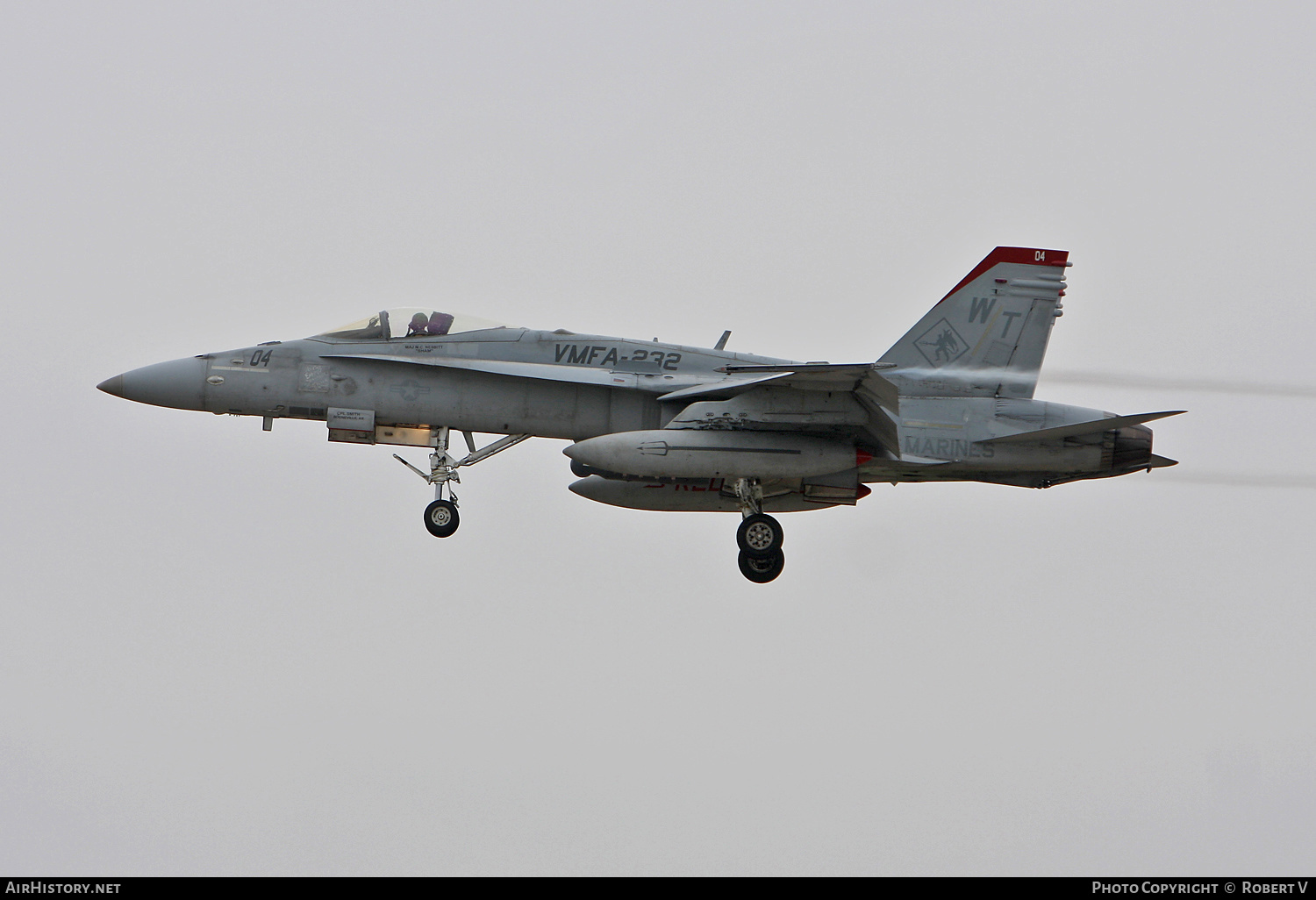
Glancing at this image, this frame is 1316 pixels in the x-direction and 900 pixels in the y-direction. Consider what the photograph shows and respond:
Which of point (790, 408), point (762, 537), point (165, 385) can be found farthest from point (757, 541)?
point (165, 385)

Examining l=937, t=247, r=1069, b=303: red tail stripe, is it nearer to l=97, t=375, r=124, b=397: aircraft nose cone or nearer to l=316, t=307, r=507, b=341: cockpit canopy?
l=316, t=307, r=507, b=341: cockpit canopy

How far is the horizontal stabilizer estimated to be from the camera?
18.8 meters

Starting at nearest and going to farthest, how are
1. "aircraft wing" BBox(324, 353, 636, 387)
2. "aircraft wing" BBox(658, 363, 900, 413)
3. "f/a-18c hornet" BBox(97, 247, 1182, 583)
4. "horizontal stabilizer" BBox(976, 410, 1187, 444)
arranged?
1. "aircraft wing" BBox(658, 363, 900, 413)
2. "horizontal stabilizer" BBox(976, 410, 1187, 444)
3. "f/a-18c hornet" BBox(97, 247, 1182, 583)
4. "aircraft wing" BBox(324, 353, 636, 387)

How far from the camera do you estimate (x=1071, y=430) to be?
762 inches

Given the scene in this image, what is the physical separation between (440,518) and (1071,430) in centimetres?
775

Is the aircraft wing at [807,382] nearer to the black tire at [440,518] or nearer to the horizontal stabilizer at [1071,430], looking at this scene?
the horizontal stabilizer at [1071,430]

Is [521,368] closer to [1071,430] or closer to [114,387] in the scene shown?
[114,387]

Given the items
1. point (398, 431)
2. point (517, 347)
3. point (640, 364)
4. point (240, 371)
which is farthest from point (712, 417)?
point (240, 371)

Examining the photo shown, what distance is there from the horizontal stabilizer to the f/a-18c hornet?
30mm

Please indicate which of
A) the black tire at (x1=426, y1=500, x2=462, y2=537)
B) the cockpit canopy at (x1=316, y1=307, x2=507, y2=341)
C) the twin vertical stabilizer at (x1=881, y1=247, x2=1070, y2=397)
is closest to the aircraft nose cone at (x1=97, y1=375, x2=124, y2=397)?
the cockpit canopy at (x1=316, y1=307, x2=507, y2=341)

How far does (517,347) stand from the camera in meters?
20.2

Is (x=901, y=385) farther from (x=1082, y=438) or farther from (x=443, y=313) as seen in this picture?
(x=443, y=313)

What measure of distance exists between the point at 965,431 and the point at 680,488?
13.0 feet
